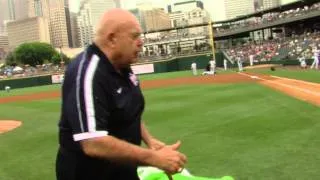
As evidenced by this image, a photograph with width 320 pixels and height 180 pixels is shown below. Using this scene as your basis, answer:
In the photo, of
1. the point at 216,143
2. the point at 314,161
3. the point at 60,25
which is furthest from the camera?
the point at 60,25

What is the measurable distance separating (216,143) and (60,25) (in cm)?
19237

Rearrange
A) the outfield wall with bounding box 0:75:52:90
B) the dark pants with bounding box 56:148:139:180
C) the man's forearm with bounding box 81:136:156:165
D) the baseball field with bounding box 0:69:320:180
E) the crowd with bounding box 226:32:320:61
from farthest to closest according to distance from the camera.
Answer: the outfield wall with bounding box 0:75:52:90
the crowd with bounding box 226:32:320:61
the baseball field with bounding box 0:69:320:180
the dark pants with bounding box 56:148:139:180
the man's forearm with bounding box 81:136:156:165

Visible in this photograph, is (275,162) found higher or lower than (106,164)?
lower

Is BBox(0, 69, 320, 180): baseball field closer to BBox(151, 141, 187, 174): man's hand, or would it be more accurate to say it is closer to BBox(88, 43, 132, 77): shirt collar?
BBox(151, 141, 187, 174): man's hand

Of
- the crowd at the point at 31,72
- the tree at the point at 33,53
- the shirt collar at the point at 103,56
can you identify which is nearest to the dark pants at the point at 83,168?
the shirt collar at the point at 103,56

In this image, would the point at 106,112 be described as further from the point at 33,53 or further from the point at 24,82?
the point at 33,53

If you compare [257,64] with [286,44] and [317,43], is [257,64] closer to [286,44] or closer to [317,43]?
[286,44]

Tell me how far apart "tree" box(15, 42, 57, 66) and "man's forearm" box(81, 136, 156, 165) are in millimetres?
128743

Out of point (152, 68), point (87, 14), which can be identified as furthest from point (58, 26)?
point (152, 68)

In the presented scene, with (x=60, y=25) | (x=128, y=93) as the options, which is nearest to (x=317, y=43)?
(x=128, y=93)

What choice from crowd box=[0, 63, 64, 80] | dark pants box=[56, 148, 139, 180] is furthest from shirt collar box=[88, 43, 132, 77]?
crowd box=[0, 63, 64, 80]

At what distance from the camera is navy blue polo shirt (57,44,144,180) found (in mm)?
2805

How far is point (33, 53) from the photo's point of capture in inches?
5054

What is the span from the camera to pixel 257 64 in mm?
53688
